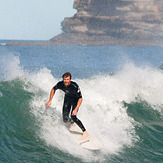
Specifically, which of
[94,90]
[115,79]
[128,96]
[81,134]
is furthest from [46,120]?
[115,79]

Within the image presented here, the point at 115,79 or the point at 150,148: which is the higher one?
the point at 115,79

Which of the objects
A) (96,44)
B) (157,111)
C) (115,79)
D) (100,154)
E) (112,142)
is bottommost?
(100,154)

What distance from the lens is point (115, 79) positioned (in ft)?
45.2

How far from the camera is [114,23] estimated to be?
126 m

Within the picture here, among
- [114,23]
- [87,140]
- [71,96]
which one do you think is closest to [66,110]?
[71,96]

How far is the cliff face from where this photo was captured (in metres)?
118

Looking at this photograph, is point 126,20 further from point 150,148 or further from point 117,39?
point 150,148

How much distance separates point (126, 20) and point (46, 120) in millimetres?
118354

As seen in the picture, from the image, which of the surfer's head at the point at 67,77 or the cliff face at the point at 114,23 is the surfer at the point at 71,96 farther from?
the cliff face at the point at 114,23

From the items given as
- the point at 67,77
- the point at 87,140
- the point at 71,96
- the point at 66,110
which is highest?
the point at 67,77

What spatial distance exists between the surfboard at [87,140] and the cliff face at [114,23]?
10862 cm

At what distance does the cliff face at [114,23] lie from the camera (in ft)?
386

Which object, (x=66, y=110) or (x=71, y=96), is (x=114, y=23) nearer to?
(x=66, y=110)

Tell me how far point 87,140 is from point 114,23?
400 ft
